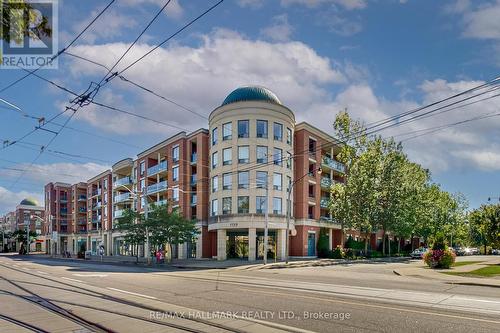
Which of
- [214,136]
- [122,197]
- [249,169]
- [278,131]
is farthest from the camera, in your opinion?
[122,197]

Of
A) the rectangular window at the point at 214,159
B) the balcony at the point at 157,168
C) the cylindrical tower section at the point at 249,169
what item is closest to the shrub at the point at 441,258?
the cylindrical tower section at the point at 249,169

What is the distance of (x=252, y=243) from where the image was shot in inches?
1735

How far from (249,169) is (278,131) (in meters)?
5.89

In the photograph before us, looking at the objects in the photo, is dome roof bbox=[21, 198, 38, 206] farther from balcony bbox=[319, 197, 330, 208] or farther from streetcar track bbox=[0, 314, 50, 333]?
streetcar track bbox=[0, 314, 50, 333]

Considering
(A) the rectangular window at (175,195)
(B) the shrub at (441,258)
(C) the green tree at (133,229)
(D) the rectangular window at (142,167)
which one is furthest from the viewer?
(D) the rectangular window at (142,167)

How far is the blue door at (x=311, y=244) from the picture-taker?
49.9 m

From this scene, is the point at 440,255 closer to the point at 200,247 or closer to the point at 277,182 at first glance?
the point at 277,182

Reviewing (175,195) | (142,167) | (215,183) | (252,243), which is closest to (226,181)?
(215,183)

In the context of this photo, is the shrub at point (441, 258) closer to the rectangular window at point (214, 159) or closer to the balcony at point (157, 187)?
the rectangular window at point (214, 159)

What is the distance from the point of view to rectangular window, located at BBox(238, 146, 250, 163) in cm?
4541

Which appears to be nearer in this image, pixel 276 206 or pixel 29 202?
pixel 276 206

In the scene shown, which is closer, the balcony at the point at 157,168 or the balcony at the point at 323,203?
the balcony at the point at 323,203

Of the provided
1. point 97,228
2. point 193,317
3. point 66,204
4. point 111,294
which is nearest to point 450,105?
point 193,317

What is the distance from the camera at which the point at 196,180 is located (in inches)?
2045
